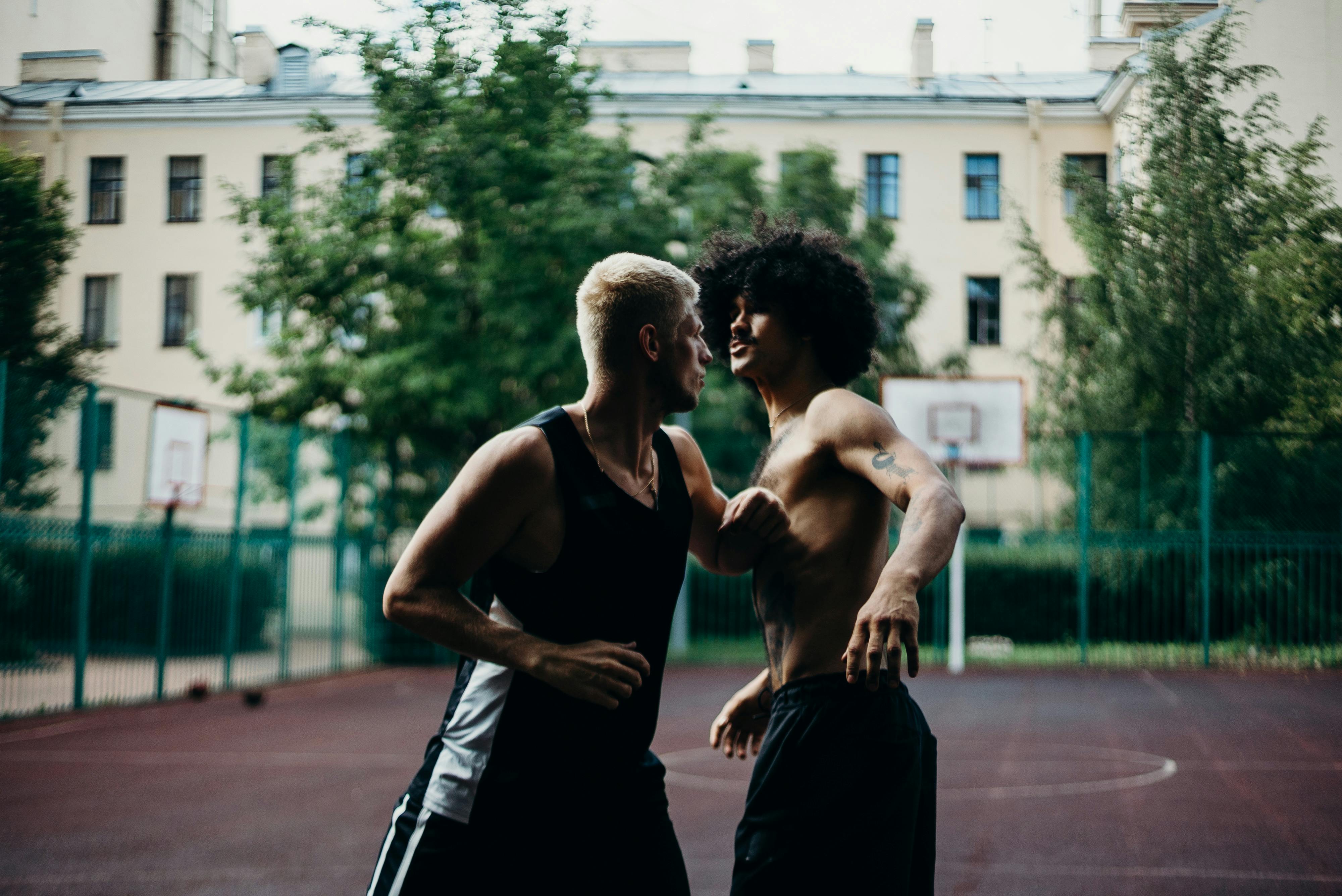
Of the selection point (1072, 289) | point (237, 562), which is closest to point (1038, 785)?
point (1072, 289)

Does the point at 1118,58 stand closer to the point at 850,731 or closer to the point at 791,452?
the point at 791,452

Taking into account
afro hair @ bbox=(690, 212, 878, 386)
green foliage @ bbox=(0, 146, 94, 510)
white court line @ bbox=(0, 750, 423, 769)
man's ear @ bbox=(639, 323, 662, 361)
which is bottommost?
white court line @ bbox=(0, 750, 423, 769)

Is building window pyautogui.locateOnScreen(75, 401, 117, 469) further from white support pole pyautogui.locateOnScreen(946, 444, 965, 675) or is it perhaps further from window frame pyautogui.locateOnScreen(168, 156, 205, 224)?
white support pole pyautogui.locateOnScreen(946, 444, 965, 675)

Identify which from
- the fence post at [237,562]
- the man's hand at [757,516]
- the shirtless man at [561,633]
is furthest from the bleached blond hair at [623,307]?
the fence post at [237,562]

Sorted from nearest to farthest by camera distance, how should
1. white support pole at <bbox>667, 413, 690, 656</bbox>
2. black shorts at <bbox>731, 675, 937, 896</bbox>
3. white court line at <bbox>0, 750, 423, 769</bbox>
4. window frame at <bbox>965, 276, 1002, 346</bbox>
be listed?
black shorts at <bbox>731, 675, 937, 896</bbox> < white court line at <bbox>0, 750, 423, 769</bbox> < white support pole at <bbox>667, 413, 690, 656</bbox> < window frame at <bbox>965, 276, 1002, 346</bbox>

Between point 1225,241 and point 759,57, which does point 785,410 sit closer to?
point 1225,241

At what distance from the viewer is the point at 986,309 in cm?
1728

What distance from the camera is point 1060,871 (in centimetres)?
532

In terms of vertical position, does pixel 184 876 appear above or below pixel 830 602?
below

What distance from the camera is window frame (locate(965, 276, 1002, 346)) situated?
1569 cm

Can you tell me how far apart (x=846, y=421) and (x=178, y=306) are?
7.21 meters

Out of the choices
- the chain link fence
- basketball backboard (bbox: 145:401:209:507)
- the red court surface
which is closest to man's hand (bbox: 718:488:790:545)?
the red court surface

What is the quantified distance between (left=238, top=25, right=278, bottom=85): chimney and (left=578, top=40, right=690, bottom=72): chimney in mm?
6641

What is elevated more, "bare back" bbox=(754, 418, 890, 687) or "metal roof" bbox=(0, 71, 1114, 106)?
"metal roof" bbox=(0, 71, 1114, 106)
